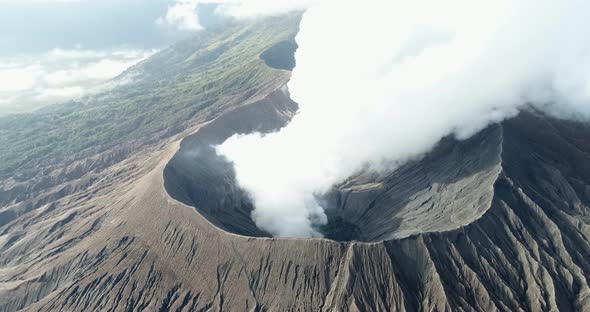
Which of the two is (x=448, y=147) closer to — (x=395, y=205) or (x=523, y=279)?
(x=395, y=205)

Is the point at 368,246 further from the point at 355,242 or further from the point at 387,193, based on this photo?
the point at 387,193

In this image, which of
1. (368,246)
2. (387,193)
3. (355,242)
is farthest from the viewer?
(387,193)

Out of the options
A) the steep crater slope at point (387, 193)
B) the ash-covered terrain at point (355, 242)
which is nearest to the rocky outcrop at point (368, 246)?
the ash-covered terrain at point (355, 242)

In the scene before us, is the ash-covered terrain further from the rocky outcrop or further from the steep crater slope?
the steep crater slope

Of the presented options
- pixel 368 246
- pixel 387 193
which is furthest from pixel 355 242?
pixel 387 193

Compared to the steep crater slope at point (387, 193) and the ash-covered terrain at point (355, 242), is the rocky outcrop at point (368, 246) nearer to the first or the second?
the ash-covered terrain at point (355, 242)

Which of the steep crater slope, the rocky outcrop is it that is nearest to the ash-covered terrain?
the rocky outcrop
